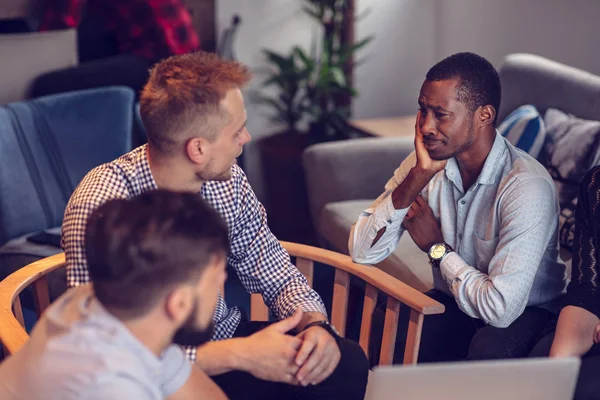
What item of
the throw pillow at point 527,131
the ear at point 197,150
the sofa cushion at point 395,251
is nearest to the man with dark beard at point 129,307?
the ear at point 197,150

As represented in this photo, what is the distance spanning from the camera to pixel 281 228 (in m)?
3.98

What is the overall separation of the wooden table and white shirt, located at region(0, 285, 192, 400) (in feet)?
8.24

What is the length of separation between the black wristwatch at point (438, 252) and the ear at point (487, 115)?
0.29m

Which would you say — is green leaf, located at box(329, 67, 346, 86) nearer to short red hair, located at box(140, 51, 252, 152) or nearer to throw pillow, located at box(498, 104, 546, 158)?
throw pillow, located at box(498, 104, 546, 158)

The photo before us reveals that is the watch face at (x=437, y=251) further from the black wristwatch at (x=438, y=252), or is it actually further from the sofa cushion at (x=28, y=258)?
the sofa cushion at (x=28, y=258)

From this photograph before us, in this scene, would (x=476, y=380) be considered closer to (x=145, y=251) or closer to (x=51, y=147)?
(x=145, y=251)

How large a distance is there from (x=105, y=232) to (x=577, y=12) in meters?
2.65

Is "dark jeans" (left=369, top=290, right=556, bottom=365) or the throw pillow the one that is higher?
the throw pillow

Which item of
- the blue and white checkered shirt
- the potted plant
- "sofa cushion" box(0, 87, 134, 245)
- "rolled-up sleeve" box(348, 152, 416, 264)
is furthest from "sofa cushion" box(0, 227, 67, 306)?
the potted plant

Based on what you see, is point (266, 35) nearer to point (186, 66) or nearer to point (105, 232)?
point (186, 66)

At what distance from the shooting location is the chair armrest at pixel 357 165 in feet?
9.91

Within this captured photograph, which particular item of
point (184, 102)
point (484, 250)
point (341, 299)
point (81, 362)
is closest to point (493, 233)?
point (484, 250)

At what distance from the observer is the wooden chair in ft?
5.20

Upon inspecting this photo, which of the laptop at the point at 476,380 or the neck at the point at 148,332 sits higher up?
the neck at the point at 148,332
